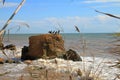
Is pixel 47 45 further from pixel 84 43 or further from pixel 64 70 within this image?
pixel 84 43

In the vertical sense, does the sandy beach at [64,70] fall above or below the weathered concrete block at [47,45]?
below

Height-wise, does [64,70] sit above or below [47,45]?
below

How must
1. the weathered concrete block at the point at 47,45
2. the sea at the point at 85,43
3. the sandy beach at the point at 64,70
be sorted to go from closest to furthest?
the sea at the point at 85,43
the sandy beach at the point at 64,70
the weathered concrete block at the point at 47,45

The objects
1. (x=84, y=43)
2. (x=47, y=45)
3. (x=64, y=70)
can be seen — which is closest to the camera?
(x=84, y=43)

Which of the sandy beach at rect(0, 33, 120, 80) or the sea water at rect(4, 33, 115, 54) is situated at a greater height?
the sea water at rect(4, 33, 115, 54)

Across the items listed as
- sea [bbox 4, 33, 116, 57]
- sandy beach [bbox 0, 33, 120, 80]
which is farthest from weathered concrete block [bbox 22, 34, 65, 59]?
sandy beach [bbox 0, 33, 120, 80]

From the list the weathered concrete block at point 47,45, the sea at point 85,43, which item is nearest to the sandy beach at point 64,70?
the sea at point 85,43

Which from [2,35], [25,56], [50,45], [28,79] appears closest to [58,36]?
[50,45]

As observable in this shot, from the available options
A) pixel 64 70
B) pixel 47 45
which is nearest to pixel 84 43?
pixel 64 70

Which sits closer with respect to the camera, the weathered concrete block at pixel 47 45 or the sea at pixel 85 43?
the sea at pixel 85 43

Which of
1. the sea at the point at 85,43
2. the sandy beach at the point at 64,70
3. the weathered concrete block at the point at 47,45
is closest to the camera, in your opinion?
the sea at the point at 85,43

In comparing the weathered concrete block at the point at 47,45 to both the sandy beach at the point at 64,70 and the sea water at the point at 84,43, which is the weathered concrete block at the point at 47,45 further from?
the sandy beach at the point at 64,70

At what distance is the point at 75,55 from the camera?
1505cm

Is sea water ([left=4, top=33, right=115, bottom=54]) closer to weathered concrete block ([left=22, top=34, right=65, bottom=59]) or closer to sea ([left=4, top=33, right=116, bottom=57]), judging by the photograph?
sea ([left=4, top=33, right=116, bottom=57])
